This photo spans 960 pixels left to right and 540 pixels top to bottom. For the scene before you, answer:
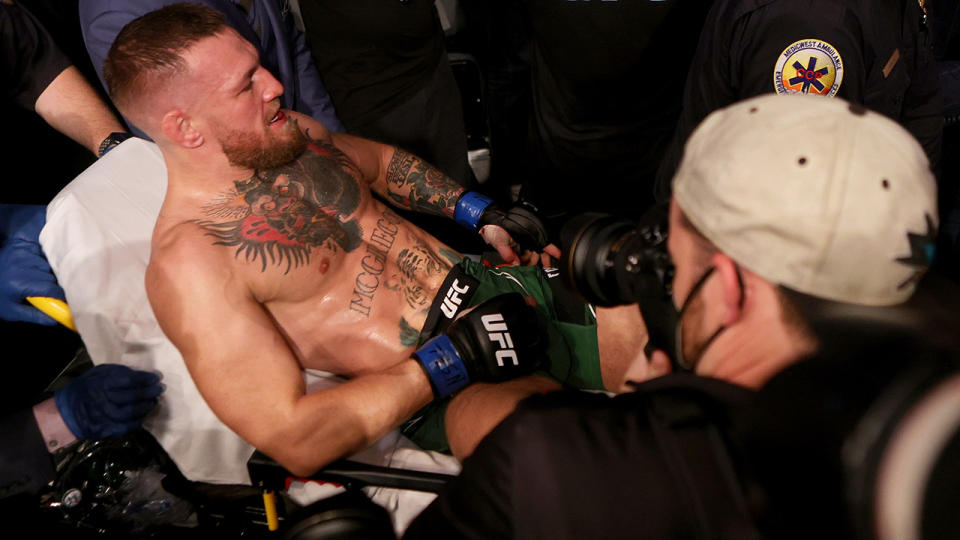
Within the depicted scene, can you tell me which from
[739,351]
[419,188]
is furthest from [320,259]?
[739,351]

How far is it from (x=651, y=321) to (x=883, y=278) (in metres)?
0.42

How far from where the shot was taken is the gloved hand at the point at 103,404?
1.36 meters

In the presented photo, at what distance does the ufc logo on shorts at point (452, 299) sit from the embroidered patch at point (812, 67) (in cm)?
110

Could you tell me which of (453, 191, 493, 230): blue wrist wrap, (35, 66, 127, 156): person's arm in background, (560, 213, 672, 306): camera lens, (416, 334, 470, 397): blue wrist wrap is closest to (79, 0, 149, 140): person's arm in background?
(35, 66, 127, 156): person's arm in background

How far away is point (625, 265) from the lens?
1099 mm

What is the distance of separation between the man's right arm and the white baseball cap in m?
0.95

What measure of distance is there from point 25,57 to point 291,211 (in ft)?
4.60

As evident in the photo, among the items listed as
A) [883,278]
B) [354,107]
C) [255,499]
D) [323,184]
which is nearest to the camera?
[883,278]

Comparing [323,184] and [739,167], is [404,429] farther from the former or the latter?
[739,167]

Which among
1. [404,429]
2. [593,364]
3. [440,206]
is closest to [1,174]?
[440,206]

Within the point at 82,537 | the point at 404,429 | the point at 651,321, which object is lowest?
the point at 82,537

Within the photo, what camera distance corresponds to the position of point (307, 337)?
1616mm

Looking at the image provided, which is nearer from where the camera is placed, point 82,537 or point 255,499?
point 82,537

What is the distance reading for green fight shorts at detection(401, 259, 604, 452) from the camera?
1655 mm
